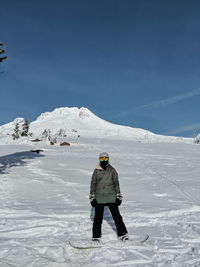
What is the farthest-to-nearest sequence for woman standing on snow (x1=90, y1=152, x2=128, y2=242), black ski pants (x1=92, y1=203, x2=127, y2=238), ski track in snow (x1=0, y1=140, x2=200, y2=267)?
1. woman standing on snow (x1=90, y1=152, x2=128, y2=242)
2. black ski pants (x1=92, y1=203, x2=127, y2=238)
3. ski track in snow (x1=0, y1=140, x2=200, y2=267)

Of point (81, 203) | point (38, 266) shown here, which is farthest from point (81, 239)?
point (81, 203)

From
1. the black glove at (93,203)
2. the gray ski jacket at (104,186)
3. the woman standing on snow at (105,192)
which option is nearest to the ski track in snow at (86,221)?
the woman standing on snow at (105,192)

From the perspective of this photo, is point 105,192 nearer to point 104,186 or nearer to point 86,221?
point 104,186

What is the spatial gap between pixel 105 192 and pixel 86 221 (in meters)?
1.71

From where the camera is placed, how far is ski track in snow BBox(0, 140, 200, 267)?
438 cm

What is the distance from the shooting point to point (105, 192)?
218 inches

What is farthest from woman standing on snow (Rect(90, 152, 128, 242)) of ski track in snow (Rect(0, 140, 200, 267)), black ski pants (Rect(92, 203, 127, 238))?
ski track in snow (Rect(0, 140, 200, 267))

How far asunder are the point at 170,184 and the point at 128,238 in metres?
7.66

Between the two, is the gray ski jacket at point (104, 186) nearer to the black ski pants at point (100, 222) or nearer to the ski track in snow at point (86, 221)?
the black ski pants at point (100, 222)

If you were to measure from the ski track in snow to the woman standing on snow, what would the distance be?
49 cm

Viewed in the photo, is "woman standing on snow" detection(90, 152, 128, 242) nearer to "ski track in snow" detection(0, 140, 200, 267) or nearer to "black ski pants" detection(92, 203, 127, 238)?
"black ski pants" detection(92, 203, 127, 238)

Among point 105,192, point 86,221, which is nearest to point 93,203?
point 105,192

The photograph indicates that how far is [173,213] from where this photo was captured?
24.6 feet

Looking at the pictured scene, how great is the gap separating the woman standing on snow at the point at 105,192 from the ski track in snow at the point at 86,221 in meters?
0.49
